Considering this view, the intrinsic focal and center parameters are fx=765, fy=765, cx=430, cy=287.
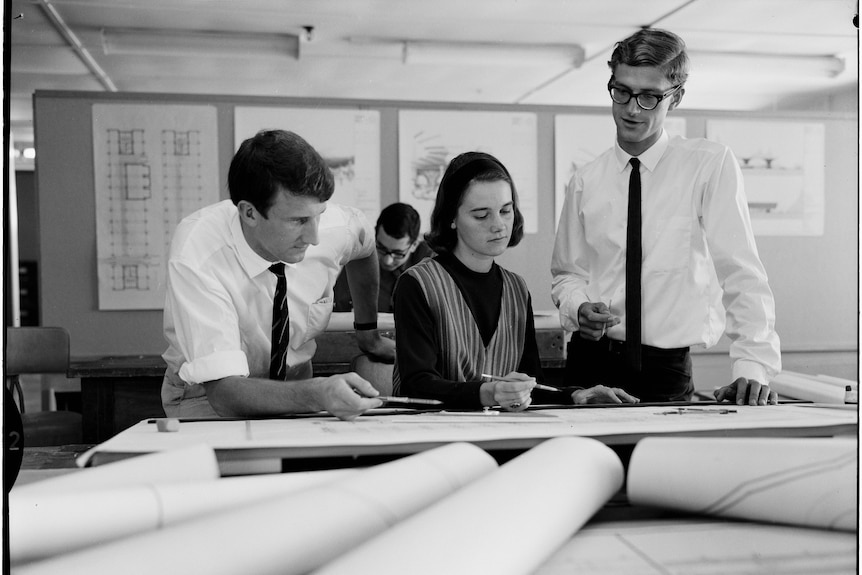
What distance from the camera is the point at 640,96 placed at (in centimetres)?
141

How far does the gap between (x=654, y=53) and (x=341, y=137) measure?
2.19m

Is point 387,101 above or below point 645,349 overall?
above

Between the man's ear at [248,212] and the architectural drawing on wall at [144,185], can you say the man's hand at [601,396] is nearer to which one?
the man's ear at [248,212]

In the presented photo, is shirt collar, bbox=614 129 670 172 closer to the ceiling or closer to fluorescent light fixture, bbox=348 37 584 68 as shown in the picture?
the ceiling

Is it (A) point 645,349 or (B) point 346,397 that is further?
(A) point 645,349

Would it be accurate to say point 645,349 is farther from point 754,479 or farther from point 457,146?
point 457,146

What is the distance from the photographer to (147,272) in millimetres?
3275

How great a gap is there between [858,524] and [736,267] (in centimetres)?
83

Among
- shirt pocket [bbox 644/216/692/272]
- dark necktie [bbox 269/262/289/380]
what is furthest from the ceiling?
dark necktie [bbox 269/262/289/380]

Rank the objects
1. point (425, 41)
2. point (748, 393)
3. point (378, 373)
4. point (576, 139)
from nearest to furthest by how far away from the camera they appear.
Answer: point (748, 393) → point (378, 373) → point (576, 139) → point (425, 41)

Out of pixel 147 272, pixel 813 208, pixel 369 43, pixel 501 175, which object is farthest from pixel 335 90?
pixel 501 175

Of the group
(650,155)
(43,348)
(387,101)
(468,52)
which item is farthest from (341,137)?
(650,155)

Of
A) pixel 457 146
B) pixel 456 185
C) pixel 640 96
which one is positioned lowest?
pixel 456 185

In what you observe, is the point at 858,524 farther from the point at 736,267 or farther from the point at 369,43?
the point at 369,43
